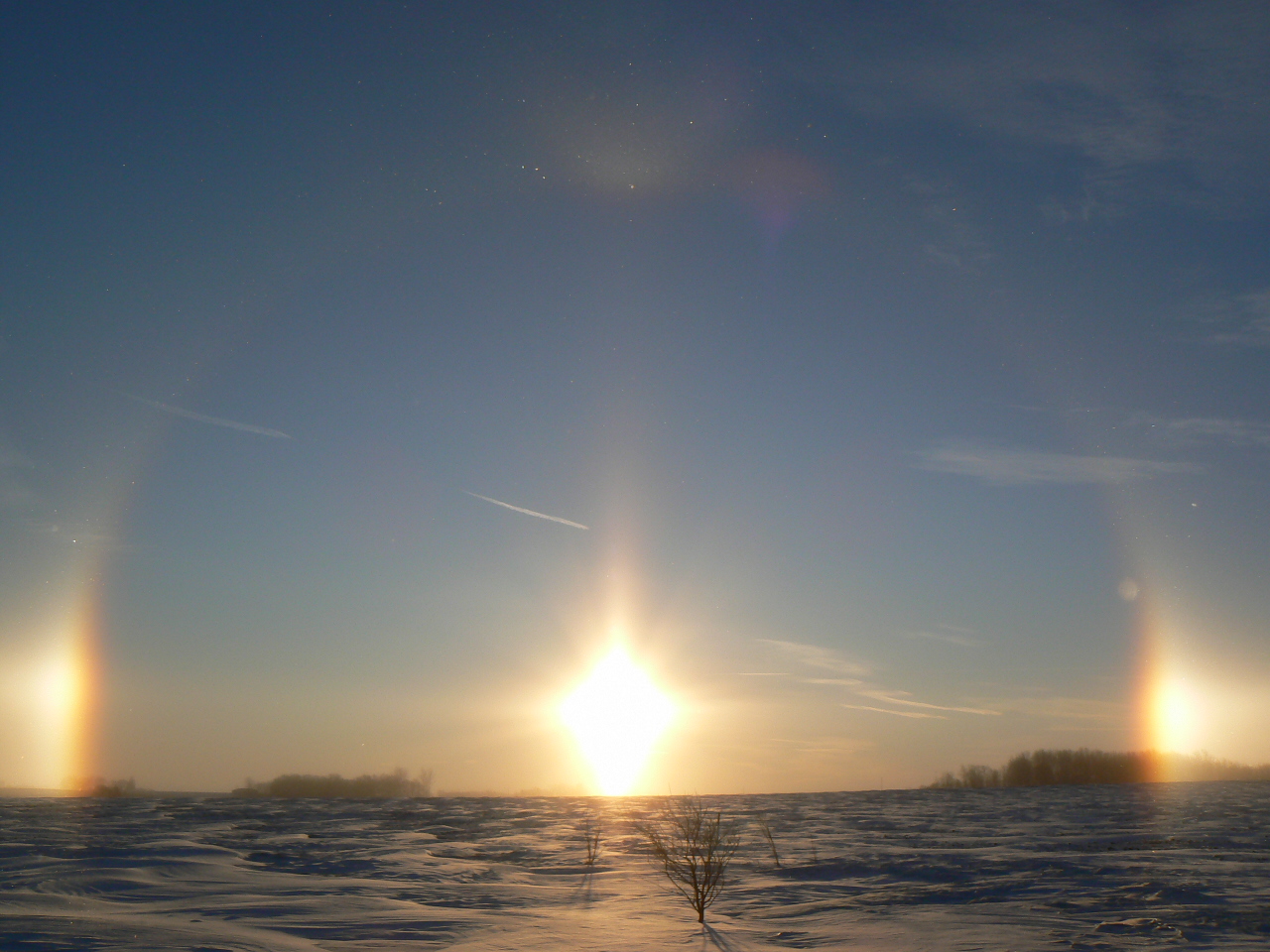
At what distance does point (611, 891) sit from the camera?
44.9 ft

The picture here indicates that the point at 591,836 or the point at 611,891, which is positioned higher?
the point at 611,891

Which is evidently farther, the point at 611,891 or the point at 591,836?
the point at 591,836

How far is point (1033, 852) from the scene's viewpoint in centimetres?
1706

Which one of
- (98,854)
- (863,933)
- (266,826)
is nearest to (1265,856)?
(863,933)

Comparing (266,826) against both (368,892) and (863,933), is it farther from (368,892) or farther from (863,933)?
(863,933)

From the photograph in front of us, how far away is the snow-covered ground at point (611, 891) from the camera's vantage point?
9.26 metres

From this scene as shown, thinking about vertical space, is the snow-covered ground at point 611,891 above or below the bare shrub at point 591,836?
above

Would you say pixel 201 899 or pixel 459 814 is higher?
pixel 201 899

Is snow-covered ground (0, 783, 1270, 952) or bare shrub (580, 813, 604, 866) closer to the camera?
snow-covered ground (0, 783, 1270, 952)

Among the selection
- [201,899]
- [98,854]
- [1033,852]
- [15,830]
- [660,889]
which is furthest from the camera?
[15,830]

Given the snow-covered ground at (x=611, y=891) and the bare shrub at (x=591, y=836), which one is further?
the bare shrub at (x=591, y=836)

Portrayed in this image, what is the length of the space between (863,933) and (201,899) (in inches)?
327

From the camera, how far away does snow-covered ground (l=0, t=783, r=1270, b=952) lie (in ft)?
30.4

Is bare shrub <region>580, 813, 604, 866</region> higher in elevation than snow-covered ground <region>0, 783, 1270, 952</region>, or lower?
lower
